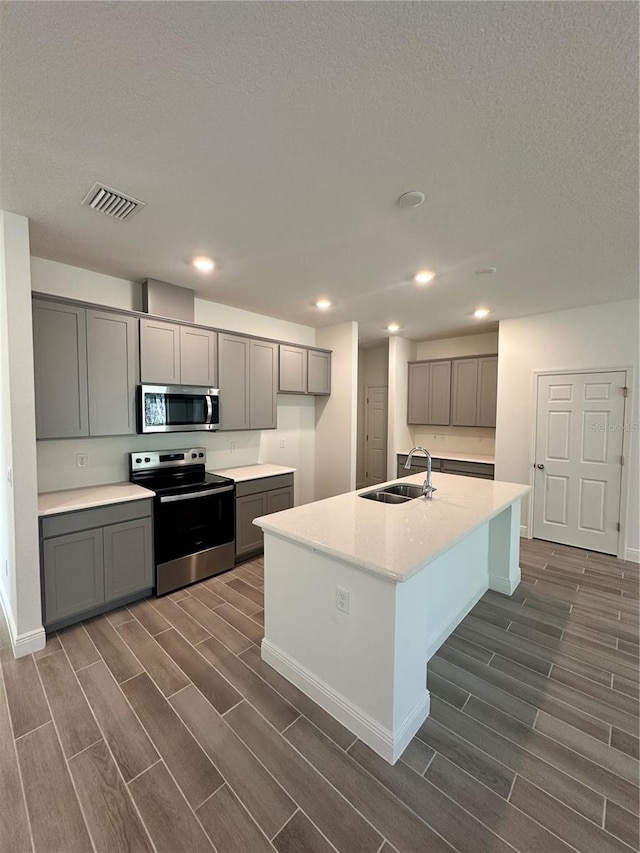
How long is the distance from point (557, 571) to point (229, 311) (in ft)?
14.8

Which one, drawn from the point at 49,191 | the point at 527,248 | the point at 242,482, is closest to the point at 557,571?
the point at 527,248

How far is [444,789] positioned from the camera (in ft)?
4.67

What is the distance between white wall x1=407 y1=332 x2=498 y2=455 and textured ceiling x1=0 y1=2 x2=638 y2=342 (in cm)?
265

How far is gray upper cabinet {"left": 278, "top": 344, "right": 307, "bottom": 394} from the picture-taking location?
4.30 metres

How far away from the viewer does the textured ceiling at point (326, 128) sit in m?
1.06

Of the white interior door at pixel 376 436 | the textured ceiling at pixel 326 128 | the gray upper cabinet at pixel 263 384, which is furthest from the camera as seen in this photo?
the white interior door at pixel 376 436

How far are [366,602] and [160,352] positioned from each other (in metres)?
2.71

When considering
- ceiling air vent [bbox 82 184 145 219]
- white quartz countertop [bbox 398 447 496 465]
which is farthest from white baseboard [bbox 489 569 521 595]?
ceiling air vent [bbox 82 184 145 219]

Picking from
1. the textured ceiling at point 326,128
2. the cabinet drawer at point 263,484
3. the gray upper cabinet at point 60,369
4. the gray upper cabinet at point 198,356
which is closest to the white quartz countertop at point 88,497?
the gray upper cabinet at point 60,369

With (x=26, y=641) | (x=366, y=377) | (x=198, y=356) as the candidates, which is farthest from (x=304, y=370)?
(x=26, y=641)

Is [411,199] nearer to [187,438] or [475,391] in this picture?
[187,438]

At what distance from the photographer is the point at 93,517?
2506 millimetres

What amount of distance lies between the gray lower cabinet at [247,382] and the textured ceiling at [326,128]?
1193mm

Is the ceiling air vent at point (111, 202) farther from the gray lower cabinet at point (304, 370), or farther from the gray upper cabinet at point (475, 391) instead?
the gray upper cabinet at point (475, 391)
